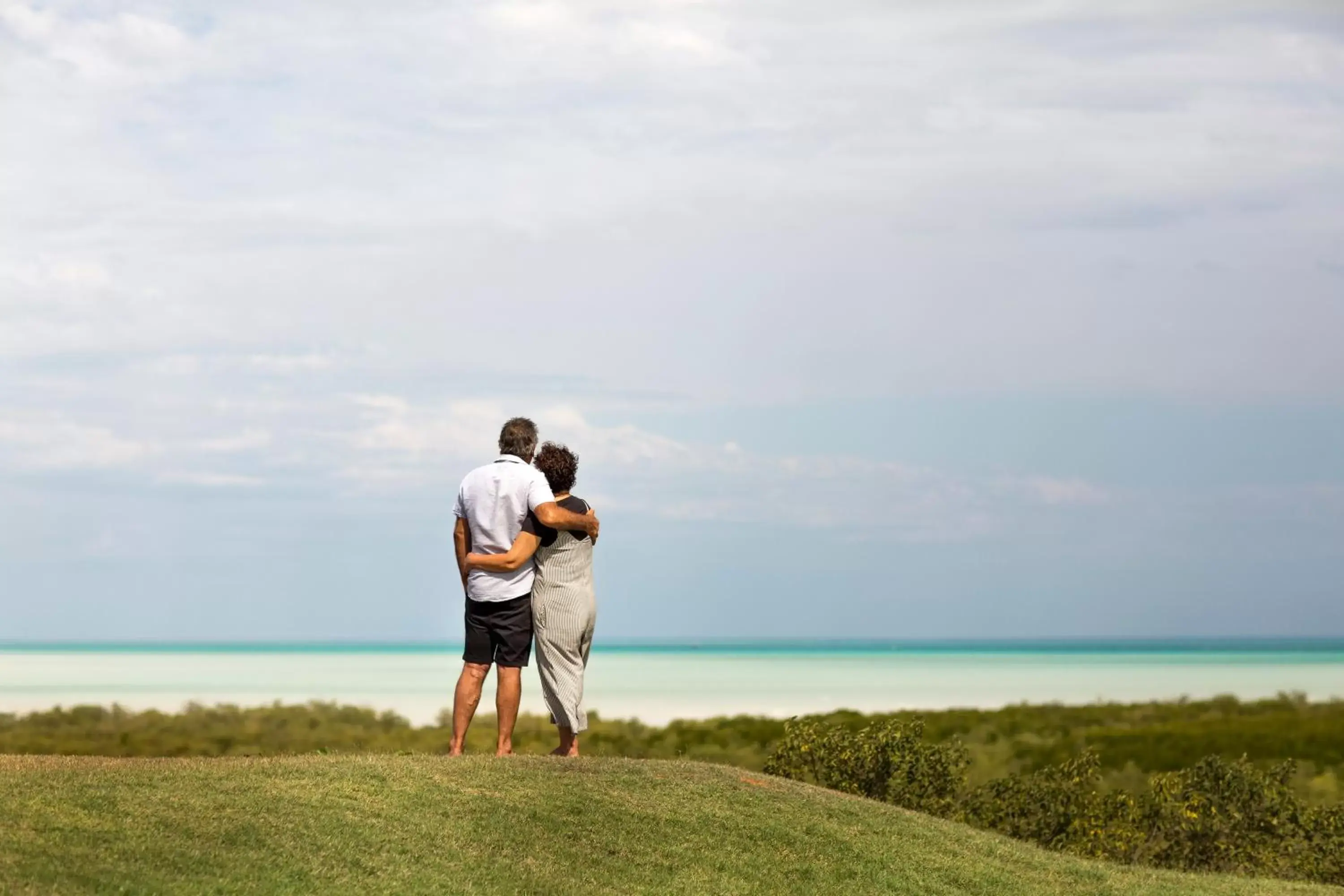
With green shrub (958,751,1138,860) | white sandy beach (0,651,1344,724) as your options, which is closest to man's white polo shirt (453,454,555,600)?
green shrub (958,751,1138,860)

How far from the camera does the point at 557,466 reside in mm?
11219

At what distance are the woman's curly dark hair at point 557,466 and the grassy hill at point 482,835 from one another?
86.5 inches

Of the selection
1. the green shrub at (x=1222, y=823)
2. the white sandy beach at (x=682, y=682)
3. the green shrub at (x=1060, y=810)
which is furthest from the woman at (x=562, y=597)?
the white sandy beach at (x=682, y=682)

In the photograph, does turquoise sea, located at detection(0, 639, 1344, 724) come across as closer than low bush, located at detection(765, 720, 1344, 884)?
No

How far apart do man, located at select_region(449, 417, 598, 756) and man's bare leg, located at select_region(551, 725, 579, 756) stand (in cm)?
58

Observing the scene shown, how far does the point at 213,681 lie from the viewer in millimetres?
58375

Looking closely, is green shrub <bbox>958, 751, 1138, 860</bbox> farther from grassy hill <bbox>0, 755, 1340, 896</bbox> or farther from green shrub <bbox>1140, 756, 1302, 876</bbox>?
grassy hill <bbox>0, 755, 1340, 896</bbox>

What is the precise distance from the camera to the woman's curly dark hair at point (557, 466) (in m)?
11.2

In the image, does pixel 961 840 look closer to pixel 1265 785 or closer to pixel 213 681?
pixel 1265 785

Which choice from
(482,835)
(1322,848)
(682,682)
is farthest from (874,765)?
(682,682)

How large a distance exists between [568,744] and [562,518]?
6.95 feet

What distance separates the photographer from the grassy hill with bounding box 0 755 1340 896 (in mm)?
8062

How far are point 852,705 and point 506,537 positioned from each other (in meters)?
38.5

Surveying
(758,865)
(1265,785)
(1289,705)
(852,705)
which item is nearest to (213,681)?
(852,705)
